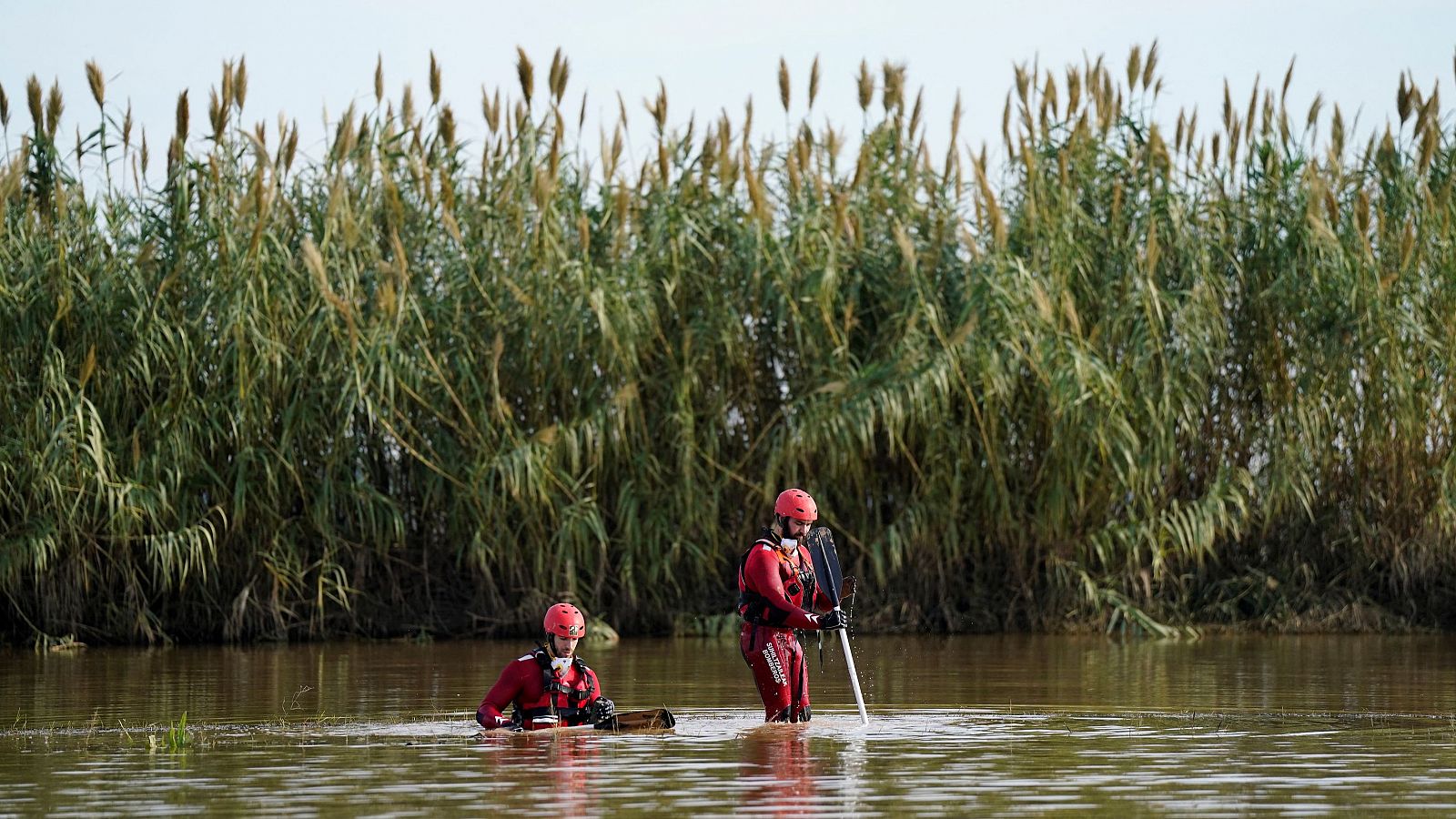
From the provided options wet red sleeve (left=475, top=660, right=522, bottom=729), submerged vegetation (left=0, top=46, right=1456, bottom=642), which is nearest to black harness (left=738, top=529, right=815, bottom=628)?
wet red sleeve (left=475, top=660, right=522, bottom=729)

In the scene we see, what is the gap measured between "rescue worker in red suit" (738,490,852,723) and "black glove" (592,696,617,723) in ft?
2.08

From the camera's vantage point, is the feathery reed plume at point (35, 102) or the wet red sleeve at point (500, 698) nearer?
the wet red sleeve at point (500, 698)

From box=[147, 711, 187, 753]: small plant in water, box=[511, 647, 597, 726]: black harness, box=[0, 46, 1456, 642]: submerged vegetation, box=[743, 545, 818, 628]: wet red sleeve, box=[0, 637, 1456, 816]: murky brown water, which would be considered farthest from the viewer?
box=[0, 46, 1456, 642]: submerged vegetation

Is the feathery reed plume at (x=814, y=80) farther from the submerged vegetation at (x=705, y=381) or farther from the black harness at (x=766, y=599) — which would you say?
the black harness at (x=766, y=599)

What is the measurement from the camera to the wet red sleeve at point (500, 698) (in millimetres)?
9133

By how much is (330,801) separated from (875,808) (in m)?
1.78

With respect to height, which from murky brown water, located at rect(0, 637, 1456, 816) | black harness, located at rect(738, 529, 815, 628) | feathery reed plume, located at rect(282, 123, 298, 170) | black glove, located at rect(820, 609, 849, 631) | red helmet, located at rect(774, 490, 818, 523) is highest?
feathery reed plume, located at rect(282, 123, 298, 170)

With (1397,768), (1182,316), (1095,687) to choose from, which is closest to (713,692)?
(1095,687)

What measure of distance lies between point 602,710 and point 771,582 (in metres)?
0.93

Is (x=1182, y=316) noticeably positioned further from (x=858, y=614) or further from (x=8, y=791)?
(x=8, y=791)

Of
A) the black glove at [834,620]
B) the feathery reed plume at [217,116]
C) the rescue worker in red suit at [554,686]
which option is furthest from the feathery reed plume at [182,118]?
the black glove at [834,620]

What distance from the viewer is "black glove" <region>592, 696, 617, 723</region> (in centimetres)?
934

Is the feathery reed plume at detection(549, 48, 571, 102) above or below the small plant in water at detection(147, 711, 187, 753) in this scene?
above

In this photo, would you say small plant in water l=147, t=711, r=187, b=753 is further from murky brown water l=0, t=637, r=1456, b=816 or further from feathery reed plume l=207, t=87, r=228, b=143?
feathery reed plume l=207, t=87, r=228, b=143
